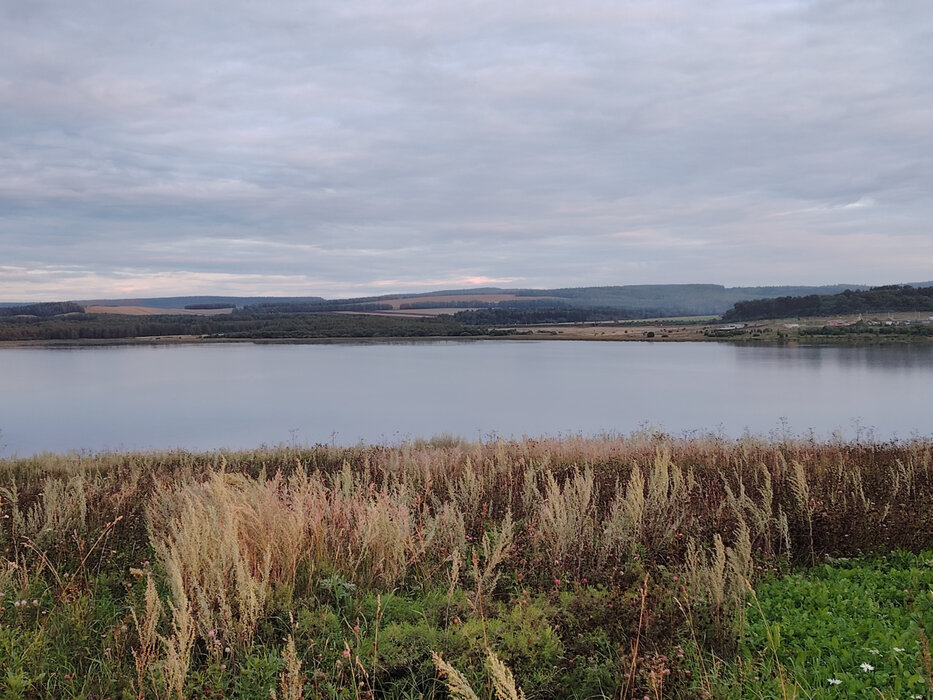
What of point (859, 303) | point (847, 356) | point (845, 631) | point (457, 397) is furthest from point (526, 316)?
point (845, 631)

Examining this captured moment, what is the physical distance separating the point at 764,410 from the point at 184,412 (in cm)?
2485

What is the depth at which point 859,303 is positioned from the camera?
7338 cm

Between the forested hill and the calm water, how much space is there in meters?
25.2

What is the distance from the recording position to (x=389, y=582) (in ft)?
13.5

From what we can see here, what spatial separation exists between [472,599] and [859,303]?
82827mm

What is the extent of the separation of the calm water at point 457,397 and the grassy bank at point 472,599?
8.84 meters

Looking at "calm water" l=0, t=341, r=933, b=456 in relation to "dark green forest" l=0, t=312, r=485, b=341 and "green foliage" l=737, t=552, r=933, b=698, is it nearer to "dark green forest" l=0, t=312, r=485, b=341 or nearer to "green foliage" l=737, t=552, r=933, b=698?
"green foliage" l=737, t=552, r=933, b=698

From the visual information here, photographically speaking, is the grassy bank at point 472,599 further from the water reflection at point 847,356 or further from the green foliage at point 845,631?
the water reflection at point 847,356

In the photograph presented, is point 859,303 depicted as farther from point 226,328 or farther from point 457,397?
point 226,328

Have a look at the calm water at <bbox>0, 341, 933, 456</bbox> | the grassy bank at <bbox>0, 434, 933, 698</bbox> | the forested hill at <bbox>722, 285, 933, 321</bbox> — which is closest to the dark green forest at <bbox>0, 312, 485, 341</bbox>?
the calm water at <bbox>0, 341, 933, 456</bbox>

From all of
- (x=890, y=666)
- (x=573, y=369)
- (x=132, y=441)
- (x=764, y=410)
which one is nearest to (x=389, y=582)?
(x=890, y=666)

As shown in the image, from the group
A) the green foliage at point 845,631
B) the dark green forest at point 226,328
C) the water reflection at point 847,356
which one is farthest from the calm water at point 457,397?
the dark green forest at point 226,328

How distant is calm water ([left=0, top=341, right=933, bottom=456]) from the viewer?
22.7 metres

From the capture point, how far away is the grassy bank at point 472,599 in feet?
10.0
